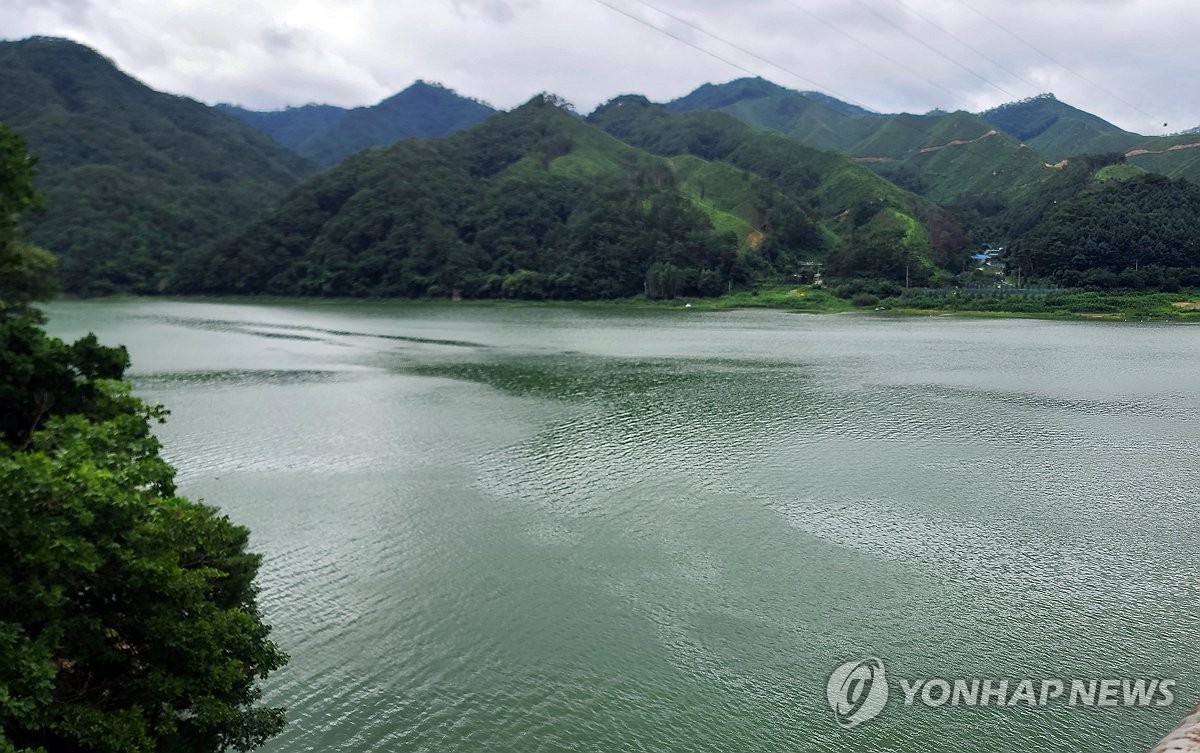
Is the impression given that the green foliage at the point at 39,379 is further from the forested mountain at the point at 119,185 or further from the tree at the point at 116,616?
the forested mountain at the point at 119,185

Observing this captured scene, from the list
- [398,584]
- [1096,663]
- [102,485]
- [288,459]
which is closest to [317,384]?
[288,459]

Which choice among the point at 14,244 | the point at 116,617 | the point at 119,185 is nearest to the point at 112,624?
the point at 116,617

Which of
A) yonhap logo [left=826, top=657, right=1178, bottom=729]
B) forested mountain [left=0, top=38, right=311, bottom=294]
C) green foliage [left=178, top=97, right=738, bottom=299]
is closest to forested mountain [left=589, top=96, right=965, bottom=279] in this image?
green foliage [left=178, top=97, right=738, bottom=299]

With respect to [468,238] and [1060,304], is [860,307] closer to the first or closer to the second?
[1060,304]

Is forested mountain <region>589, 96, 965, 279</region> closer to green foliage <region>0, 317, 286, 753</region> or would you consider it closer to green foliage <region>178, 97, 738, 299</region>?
green foliage <region>178, 97, 738, 299</region>

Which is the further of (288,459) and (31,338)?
(288,459)

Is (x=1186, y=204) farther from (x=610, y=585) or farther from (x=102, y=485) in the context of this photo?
(x=102, y=485)
